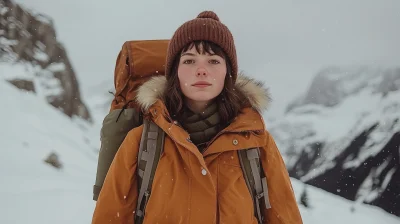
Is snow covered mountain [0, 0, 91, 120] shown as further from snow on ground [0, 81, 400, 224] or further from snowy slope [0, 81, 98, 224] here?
snowy slope [0, 81, 98, 224]

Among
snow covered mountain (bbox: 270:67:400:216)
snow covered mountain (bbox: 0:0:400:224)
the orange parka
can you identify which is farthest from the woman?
snow covered mountain (bbox: 270:67:400:216)

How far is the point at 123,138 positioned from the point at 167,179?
2.01ft

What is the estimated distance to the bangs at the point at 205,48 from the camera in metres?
2.50

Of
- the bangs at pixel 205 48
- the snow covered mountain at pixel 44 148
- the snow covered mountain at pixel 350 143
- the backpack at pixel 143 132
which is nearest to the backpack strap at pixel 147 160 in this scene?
the backpack at pixel 143 132

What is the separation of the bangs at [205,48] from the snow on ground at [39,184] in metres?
3.77

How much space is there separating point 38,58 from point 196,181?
31.3 metres

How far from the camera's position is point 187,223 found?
2.18 metres

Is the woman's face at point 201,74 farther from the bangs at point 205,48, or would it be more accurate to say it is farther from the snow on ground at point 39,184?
the snow on ground at point 39,184

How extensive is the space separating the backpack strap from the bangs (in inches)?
26.4

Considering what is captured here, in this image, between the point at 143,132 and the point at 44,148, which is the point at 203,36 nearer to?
the point at 143,132

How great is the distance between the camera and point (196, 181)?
2.26 metres

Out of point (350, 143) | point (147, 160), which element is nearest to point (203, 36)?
point (147, 160)

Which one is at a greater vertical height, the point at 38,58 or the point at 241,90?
the point at 241,90

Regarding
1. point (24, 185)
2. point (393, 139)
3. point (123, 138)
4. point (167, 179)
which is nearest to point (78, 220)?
point (24, 185)
